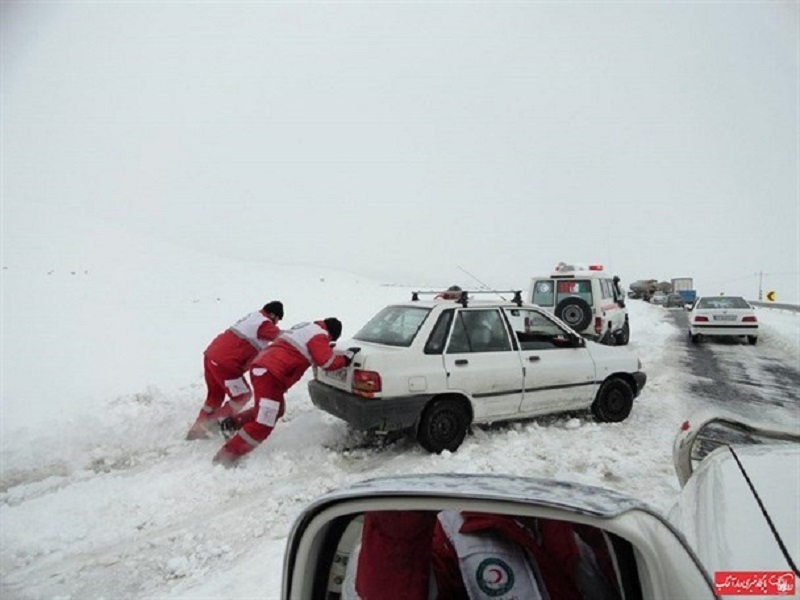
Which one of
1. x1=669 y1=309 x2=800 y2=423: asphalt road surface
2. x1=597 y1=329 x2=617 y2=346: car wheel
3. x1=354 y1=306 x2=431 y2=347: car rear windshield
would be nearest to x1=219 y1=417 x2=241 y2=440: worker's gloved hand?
x1=354 y1=306 x2=431 y2=347: car rear windshield

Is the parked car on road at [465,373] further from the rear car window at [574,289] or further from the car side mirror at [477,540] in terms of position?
the rear car window at [574,289]

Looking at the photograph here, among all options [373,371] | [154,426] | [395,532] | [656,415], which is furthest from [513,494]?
[656,415]

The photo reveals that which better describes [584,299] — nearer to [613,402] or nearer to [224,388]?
[613,402]

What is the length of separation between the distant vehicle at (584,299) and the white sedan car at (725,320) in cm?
A: 261

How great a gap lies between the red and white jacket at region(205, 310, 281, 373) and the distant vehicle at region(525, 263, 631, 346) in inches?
281

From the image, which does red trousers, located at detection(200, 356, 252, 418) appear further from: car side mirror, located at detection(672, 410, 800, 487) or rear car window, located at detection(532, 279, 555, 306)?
rear car window, located at detection(532, 279, 555, 306)

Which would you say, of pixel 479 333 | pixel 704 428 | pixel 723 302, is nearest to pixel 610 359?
pixel 479 333

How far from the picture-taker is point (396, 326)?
19.1ft

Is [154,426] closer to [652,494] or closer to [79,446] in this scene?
[79,446]

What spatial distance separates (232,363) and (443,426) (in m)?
2.70

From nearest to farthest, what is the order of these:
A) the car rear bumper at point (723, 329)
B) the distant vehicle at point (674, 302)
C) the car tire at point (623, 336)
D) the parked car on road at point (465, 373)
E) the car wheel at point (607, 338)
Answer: the parked car on road at point (465, 373)
the car wheel at point (607, 338)
the car tire at point (623, 336)
the car rear bumper at point (723, 329)
the distant vehicle at point (674, 302)

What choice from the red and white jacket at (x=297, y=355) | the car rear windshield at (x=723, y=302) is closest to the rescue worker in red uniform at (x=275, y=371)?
the red and white jacket at (x=297, y=355)

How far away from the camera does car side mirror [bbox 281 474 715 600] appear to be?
3.53 feet

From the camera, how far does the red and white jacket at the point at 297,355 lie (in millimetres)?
5230
